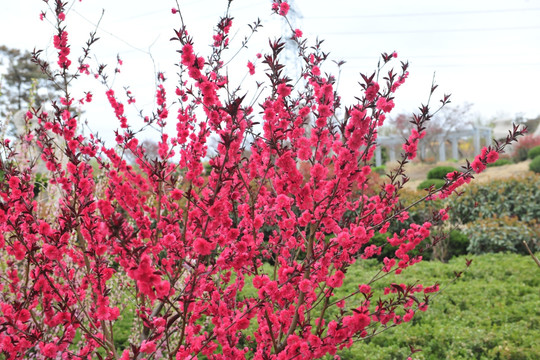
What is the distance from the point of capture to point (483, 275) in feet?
18.8

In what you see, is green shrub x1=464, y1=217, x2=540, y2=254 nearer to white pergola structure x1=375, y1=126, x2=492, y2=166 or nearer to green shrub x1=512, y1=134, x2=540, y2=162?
green shrub x1=512, y1=134, x2=540, y2=162

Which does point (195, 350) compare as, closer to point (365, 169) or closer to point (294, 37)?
point (365, 169)

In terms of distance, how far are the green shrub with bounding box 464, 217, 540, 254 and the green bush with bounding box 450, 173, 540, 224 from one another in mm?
657

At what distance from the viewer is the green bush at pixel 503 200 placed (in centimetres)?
834

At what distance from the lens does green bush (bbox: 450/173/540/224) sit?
8336mm

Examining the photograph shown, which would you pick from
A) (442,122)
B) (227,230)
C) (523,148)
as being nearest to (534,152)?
(523,148)

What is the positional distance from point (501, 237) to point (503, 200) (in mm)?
1597

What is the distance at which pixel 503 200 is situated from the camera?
8.56 metres

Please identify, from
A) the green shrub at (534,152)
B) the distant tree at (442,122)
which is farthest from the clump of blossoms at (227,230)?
the distant tree at (442,122)

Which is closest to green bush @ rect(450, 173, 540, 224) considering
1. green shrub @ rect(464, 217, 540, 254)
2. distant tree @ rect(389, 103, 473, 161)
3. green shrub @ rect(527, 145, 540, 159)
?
green shrub @ rect(464, 217, 540, 254)

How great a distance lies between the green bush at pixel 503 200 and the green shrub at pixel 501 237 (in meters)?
0.66

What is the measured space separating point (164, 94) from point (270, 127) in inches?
72.8

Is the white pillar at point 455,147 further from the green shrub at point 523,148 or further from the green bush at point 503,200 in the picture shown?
the green bush at point 503,200

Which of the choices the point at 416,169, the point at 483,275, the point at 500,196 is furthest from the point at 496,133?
the point at 483,275
